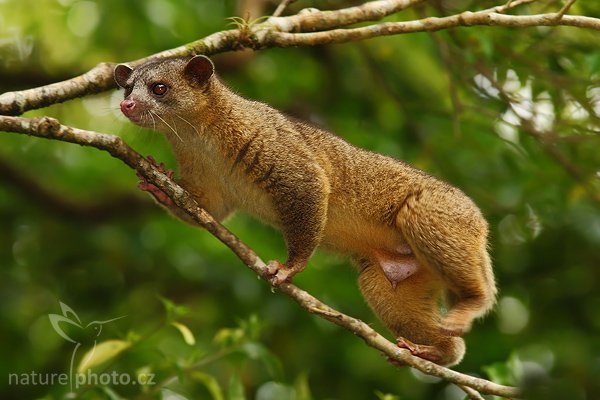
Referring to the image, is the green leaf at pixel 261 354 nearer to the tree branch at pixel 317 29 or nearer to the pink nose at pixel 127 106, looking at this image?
the pink nose at pixel 127 106

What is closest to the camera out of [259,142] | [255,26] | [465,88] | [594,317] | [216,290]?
[255,26]

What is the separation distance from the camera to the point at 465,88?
8023 mm

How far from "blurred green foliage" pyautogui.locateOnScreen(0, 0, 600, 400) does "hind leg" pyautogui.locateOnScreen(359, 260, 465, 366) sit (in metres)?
0.95

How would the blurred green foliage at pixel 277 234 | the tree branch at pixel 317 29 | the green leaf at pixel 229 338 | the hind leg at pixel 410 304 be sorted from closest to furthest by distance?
1. the tree branch at pixel 317 29
2. the green leaf at pixel 229 338
3. the hind leg at pixel 410 304
4. the blurred green foliage at pixel 277 234

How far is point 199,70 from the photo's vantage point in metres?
5.53

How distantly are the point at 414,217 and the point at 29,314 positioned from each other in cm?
547

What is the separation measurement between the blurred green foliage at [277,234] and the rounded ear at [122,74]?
123 centimetres

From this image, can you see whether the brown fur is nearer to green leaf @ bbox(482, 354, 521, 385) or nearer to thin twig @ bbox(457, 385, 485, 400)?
green leaf @ bbox(482, 354, 521, 385)

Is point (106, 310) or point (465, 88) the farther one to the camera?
point (106, 310)

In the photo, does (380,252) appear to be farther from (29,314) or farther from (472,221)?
(29,314)

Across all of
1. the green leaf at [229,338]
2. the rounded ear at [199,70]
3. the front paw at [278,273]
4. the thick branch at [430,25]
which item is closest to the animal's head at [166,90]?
the rounded ear at [199,70]

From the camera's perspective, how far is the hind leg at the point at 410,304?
19.4ft

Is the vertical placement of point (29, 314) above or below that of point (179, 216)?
below

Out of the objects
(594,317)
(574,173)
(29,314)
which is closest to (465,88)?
(574,173)
